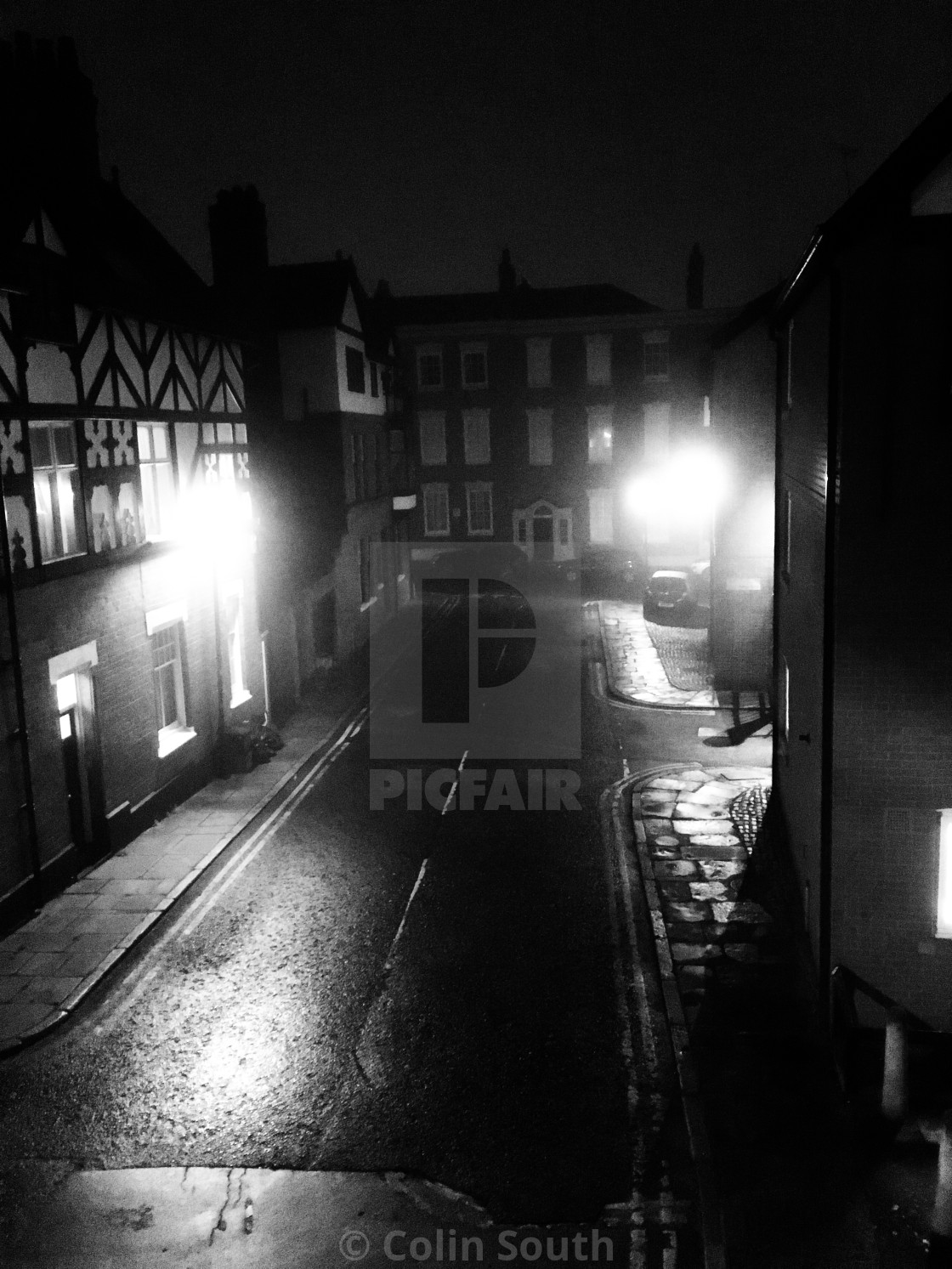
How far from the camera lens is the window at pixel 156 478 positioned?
15.0 m

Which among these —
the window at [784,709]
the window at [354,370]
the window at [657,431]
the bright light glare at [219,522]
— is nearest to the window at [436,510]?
the window at [657,431]

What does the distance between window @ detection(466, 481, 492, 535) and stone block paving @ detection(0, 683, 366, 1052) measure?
2976 centimetres

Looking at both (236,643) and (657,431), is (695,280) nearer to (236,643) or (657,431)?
(657,431)

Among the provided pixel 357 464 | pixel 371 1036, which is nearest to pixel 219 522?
pixel 371 1036

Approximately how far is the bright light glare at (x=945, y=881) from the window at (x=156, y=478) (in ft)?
38.9

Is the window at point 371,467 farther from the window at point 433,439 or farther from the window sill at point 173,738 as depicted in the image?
the window sill at point 173,738

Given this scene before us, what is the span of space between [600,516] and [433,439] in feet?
28.7

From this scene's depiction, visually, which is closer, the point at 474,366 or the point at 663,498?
the point at 663,498

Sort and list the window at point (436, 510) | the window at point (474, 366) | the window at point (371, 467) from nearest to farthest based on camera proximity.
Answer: the window at point (371, 467), the window at point (474, 366), the window at point (436, 510)

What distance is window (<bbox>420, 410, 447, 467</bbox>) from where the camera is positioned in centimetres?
4509

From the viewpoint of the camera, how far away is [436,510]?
46.2 m

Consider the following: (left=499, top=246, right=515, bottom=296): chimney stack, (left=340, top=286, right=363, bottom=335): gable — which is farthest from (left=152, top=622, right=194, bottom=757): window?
(left=499, top=246, right=515, bottom=296): chimney stack

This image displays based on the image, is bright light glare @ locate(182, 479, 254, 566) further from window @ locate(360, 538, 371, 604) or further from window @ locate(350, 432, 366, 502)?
window @ locate(360, 538, 371, 604)

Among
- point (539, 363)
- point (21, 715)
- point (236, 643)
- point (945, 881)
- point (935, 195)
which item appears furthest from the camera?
point (539, 363)
